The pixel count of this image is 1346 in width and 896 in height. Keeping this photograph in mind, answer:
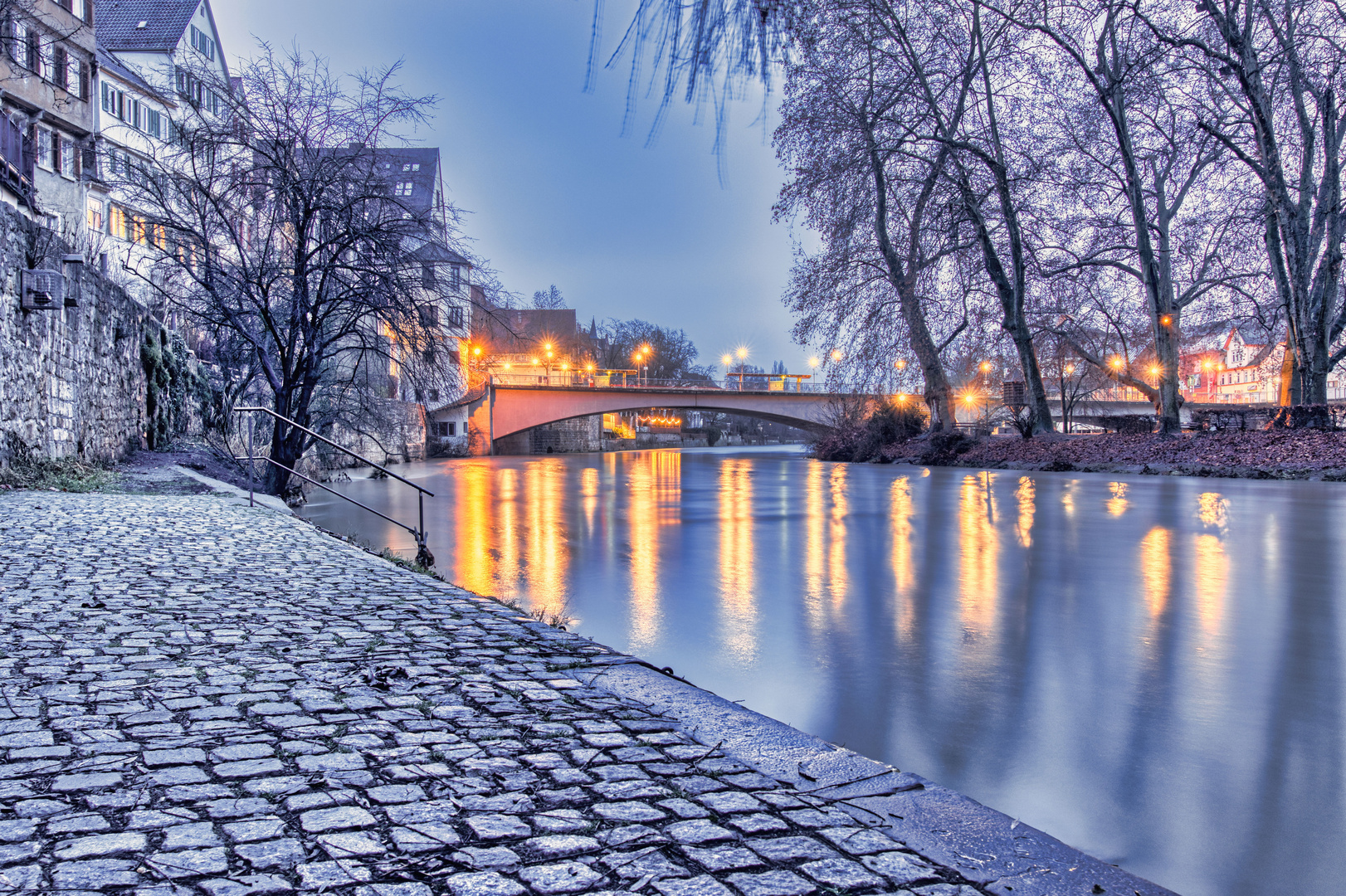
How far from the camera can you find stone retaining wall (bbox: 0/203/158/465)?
11.2 metres

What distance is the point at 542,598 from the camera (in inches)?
339

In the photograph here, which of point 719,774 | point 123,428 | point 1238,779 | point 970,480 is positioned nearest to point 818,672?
point 1238,779

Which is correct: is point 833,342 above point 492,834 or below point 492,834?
above

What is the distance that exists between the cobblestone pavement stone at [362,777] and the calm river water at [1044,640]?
1.75 metres

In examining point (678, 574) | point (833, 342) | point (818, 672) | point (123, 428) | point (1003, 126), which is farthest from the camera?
point (833, 342)

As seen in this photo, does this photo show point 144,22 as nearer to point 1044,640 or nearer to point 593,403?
point 593,403

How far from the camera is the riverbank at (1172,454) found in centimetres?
2099

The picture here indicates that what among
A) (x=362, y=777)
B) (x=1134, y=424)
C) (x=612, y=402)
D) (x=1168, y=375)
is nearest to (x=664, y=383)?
(x=612, y=402)

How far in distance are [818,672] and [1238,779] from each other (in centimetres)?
247

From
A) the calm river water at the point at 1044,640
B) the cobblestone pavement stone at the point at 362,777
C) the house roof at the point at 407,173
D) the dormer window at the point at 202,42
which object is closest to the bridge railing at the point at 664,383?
the dormer window at the point at 202,42

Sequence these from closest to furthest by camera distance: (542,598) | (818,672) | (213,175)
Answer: (818,672) → (542,598) → (213,175)

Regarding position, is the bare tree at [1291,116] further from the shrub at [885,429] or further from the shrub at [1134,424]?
the shrub at [885,429]

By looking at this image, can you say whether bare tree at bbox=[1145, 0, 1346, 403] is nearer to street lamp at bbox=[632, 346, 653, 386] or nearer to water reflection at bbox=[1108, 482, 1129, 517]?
water reflection at bbox=[1108, 482, 1129, 517]

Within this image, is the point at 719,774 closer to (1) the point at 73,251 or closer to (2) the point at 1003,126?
(1) the point at 73,251
